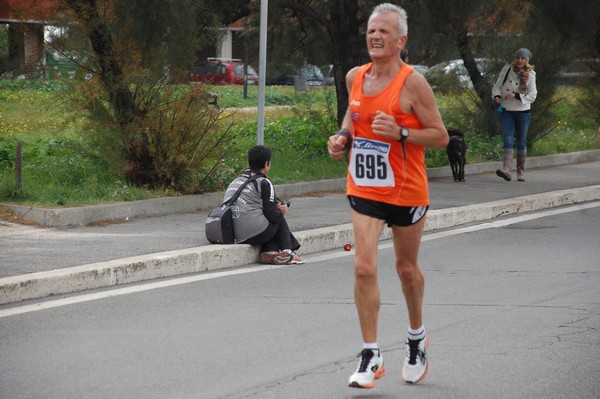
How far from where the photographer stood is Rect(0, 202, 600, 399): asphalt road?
5.97 metres

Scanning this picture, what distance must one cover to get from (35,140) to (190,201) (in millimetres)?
6512

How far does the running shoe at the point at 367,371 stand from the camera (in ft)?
19.0

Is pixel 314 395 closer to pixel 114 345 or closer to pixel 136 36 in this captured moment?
pixel 114 345

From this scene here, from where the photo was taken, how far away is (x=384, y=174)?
594 centimetres

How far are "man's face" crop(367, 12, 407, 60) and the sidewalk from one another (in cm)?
347

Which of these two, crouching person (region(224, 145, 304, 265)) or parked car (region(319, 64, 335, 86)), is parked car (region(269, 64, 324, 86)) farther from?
crouching person (region(224, 145, 304, 265))

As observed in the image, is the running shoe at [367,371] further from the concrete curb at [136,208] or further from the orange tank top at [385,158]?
→ the concrete curb at [136,208]

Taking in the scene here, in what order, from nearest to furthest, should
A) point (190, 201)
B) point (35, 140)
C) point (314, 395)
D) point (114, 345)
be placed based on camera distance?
point (314, 395) < point (114, 345) < point (190, 201) < point (35, 140)

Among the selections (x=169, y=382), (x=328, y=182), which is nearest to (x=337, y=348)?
(x=169, y=382)

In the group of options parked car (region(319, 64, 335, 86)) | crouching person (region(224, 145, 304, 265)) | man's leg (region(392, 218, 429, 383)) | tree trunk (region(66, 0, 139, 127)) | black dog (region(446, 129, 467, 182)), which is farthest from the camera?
parked car (region(319, 64, 335, 86))

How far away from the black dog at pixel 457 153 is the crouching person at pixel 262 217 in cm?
631

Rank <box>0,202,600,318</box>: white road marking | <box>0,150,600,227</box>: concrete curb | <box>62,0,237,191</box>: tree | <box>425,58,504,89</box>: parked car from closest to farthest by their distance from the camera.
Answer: <box>0,202,600,318</box>: white road marking, <box>0,150,600,227</box>: concrete curb, <box>62,0,237,191</box>: tree, <box>425,58,504,89</box>: parked car

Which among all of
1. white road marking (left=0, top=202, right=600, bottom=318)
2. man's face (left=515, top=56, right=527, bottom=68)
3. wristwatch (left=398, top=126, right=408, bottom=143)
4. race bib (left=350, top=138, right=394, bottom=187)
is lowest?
white road marking (left=0, top=202, right=600, bottom=318)

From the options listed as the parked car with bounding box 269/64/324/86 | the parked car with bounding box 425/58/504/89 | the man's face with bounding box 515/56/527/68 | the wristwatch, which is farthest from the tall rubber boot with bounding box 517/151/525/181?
the wristwatch
